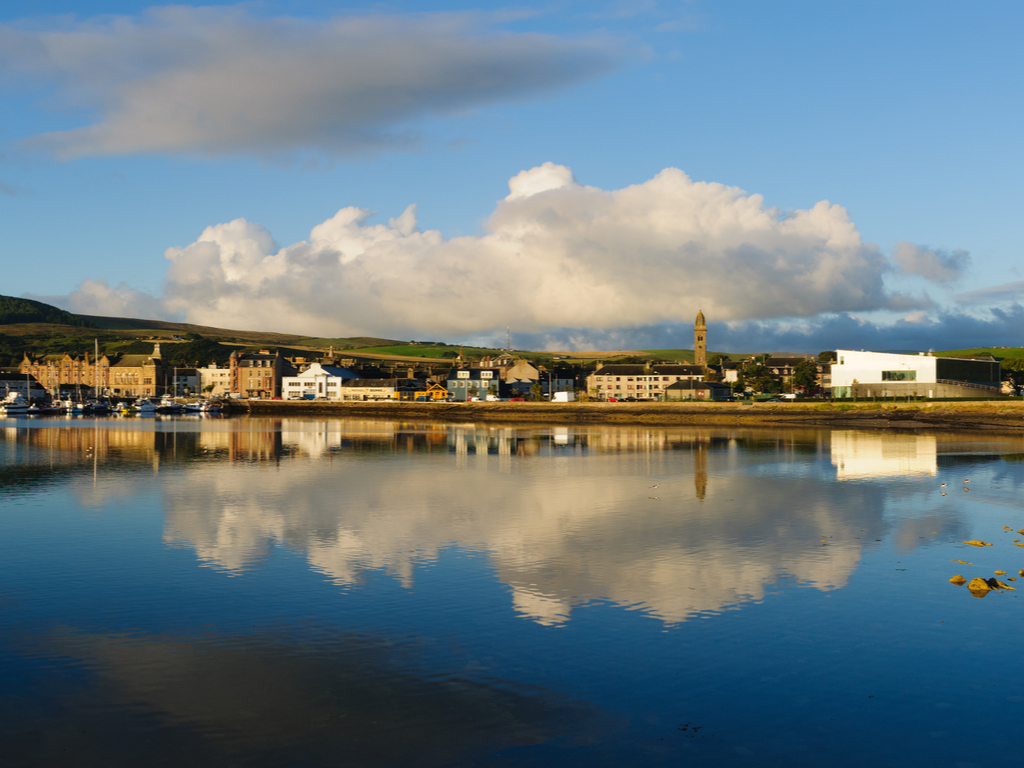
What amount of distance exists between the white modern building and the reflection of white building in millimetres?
31385

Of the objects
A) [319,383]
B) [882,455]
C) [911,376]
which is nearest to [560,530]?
[882,455]

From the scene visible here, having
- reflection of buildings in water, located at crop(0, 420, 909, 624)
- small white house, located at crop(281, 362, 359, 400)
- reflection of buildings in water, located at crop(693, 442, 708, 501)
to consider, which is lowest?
reflection of buildings in water, located at crop(693, 442, 708, 501)

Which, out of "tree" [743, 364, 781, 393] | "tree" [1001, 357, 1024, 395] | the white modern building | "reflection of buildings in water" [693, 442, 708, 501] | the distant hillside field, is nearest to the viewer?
"reflection of buildings in water" [693, 442, 708, 501]

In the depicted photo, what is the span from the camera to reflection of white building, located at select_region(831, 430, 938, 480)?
1697 inches

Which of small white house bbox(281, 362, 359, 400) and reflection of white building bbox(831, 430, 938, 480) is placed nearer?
reflection of white building bbox(831, 430, 938, 480)

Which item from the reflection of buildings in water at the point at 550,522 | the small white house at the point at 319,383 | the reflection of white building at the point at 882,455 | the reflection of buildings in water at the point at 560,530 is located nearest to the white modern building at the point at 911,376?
the reflection of white building at the point at 882,455

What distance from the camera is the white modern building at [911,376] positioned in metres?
101

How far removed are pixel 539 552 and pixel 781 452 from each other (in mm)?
38987

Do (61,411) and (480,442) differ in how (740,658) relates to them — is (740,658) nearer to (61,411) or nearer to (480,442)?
(480,442)

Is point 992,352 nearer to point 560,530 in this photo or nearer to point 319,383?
point 319,383

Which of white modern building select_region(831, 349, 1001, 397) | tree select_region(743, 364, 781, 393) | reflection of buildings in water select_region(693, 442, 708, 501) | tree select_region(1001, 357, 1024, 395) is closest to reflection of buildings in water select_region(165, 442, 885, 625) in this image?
reflection of buildings in water select_region(693, 442, 708, 501)

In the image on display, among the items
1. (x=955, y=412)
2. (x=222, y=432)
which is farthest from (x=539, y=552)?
(x=955, y=412)

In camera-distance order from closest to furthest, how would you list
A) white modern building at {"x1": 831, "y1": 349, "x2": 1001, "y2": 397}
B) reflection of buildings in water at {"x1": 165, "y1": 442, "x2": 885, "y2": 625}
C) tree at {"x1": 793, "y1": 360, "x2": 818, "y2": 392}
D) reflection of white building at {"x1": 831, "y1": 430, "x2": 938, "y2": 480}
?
1. reflection of buildings in water at {"x1": 165, "y1": 442, "x2": 885, "y2": 625}
2. reflection of white building at {"x1": 831, "y1": 430, "x2": 938, "y2": 480}
3. white modern building at {"x1": 831, "y1": 349, "x2": 1001, "y2": 397}
4. tree at {"x1": 793, "y1": 360, "x2": 818, "y2": 392}

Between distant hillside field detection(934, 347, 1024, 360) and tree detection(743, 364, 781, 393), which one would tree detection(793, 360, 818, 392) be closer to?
tree detection(743, 364, 781, 393)
